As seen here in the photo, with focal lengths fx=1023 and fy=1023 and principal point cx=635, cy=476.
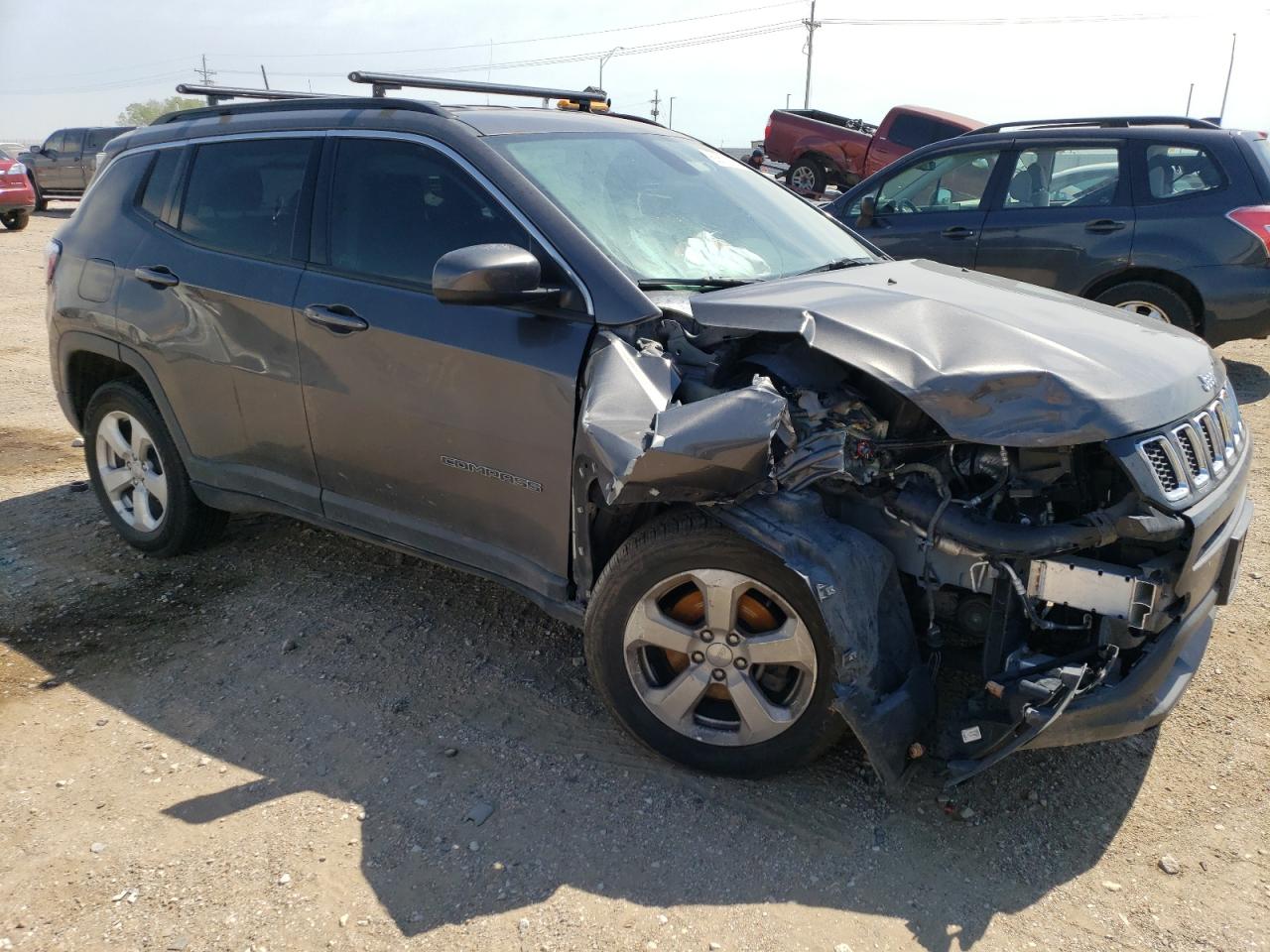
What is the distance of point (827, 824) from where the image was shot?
9.64 feet

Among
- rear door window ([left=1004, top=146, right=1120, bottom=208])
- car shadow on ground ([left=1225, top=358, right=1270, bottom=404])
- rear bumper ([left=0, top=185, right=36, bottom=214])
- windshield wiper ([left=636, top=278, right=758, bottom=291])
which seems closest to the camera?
windshield wiper ([left=636, top=278, right=758, bottom=291])

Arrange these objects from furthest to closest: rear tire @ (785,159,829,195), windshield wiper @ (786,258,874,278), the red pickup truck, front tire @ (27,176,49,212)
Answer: front tire @ (27,176,49,212) → rear tire @ (785,159,829,195) → the red pickup truck → windshield wiper @ (786,258,874,278)

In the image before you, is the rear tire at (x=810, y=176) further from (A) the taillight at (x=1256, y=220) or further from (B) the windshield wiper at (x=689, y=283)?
(B) the windshield wiper at (x=689, y=283)

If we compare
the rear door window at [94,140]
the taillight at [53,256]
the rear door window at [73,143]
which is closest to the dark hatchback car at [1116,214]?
the taillight at [53,256]

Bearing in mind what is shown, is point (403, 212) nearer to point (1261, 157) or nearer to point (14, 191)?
point (1261, 157)

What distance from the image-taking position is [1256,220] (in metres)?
6.93

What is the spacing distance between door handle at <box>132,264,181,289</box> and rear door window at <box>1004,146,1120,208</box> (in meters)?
6.07

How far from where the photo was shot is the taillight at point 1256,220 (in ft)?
22.6

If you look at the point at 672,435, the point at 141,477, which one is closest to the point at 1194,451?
the point at 672,435

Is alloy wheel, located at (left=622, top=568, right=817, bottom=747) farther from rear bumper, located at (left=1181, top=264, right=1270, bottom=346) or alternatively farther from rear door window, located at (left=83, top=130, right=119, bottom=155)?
rear door window, located at (left=83, top=130, right=119, bottom=155)

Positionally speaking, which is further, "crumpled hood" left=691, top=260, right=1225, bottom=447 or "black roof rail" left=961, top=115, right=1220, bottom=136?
"black roof rail" left=961, top=115, right=1220, bottom=136

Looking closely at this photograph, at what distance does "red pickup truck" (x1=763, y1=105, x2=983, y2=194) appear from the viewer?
14.9m

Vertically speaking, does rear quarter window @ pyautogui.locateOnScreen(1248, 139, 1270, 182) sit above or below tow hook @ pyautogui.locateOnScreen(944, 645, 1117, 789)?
above

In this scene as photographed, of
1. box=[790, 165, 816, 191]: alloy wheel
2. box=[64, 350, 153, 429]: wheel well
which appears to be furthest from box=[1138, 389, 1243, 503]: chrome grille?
box=[790, 165, 816, 191]: alloy wheel
